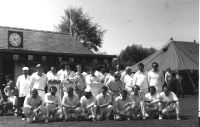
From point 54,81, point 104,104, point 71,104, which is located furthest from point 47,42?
point 104,104

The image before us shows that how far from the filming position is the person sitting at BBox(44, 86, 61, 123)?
7.55 metres

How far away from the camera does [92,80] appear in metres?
8.36

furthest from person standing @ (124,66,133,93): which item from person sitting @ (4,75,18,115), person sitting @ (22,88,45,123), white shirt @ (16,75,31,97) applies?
person sitting @ (4,75,18,115)

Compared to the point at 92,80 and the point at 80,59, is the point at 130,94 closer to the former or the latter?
the point at 92,80

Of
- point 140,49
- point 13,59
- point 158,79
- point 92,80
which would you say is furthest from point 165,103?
point 140,49

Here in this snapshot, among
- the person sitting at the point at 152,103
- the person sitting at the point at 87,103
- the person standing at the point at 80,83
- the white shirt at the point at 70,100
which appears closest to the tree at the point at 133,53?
the person standing at the point at 80,83

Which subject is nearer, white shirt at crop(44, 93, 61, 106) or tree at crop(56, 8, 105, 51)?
white shirt at crop(44, 93, 61, 106)

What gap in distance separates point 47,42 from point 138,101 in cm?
1282

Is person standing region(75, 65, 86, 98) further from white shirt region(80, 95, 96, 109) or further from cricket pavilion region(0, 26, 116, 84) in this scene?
cricket pavilion region(0, 26, 116, 84)

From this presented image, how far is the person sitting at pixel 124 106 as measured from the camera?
7801 mm

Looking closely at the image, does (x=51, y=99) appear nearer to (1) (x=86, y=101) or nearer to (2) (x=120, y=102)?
(1) (x=86, y=101)

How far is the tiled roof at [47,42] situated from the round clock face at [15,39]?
99cm

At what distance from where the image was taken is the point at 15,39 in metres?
16.3

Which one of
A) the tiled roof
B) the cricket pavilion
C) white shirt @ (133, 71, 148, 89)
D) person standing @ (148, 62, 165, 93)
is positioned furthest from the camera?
the tiled roof
